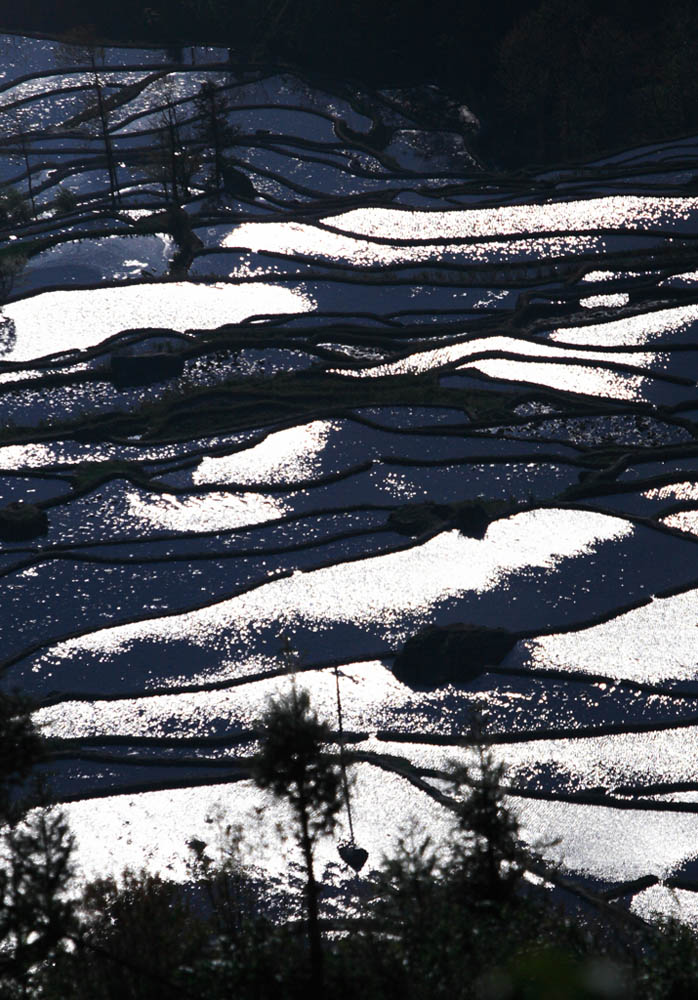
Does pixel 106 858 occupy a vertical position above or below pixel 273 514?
below

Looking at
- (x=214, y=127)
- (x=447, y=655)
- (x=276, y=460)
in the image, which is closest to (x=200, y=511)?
(x=276, y=460)

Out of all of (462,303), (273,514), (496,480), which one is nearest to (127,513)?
(273,514)

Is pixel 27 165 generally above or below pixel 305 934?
above

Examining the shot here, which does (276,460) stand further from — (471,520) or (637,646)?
(637,646)

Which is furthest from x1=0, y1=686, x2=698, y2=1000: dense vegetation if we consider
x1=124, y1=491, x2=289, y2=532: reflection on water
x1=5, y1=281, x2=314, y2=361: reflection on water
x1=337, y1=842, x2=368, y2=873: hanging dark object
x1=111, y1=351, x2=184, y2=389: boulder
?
x1=5, y1=281, x2=314, y2=361: reflection on water

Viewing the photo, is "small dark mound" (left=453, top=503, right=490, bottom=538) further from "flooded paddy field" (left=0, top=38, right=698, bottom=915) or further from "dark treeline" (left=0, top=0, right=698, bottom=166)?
"dark treeline" (left=0, top=0, right=698, bottom=166)

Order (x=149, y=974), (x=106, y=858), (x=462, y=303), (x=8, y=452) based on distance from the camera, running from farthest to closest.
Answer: (x=462, y=303) < (x=8, y=452) < (x=106, y=858) < (x=149, y=974)

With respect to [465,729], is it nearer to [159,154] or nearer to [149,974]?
[149,974]
